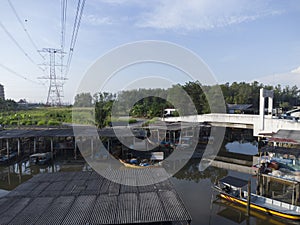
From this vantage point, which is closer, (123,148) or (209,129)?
(123,148)

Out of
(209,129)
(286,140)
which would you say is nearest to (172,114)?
(209,129)

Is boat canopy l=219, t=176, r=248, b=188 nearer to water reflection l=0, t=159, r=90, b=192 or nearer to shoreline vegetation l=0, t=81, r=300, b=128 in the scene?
water reflection l=0, t=159, r=90, b=192

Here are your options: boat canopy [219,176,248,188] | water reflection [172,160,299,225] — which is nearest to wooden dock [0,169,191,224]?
water reflection [172,160,299,225]

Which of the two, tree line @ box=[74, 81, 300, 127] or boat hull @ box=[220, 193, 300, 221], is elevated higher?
tree line @ box=[74, 81, 300, 127]

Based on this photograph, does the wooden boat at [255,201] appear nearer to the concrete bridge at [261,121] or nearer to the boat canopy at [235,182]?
the boat canopy at [235,182]

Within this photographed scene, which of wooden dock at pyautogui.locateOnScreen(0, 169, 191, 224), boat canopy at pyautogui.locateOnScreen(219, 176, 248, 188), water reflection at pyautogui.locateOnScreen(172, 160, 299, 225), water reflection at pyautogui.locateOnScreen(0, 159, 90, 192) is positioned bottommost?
water reflection at pyautogui.locateOnScreen(172, 160, 299, 225)

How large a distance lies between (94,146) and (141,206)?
13072 millimetres

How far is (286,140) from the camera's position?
14.0m

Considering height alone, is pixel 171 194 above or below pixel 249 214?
above

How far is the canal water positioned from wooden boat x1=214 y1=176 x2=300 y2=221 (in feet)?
0.92

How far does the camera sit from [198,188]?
41.7 feet

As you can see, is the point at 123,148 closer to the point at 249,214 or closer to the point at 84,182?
the point at 84,182

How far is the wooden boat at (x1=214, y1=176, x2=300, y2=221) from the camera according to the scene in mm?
9023

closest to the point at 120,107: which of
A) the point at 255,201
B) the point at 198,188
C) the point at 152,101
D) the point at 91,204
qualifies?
the point at 152,101
